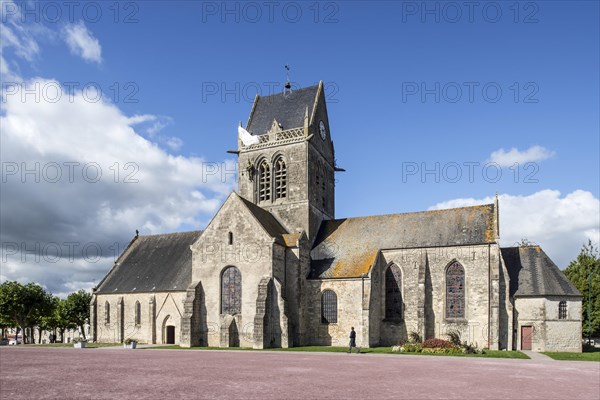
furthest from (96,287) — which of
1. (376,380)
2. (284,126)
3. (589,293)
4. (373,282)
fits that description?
(589,293)

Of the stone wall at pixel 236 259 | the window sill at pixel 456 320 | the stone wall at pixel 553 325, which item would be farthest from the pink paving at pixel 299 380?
the stone wall at pixel 236 259

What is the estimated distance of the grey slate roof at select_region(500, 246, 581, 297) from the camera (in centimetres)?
3378

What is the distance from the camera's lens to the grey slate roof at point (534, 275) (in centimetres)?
3378

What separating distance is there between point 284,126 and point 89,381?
105 feet

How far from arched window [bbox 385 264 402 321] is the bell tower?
761 centimetres

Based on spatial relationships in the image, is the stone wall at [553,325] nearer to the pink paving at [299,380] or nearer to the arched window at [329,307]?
the pink paving at [299,380]

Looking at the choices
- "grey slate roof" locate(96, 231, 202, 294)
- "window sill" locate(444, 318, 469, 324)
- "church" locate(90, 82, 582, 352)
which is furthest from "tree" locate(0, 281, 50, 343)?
"window sill" locate(444, 318, 469, 324)

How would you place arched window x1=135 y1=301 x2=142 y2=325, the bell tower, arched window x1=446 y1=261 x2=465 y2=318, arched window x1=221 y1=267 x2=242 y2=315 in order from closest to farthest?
arched window x1=446 y1=261 x2=465 y2=318
arched window x1=221 y1=267 x2=242 y2=315
the bell tower
arched window x1=135 y1=301 x2=142 y2=325

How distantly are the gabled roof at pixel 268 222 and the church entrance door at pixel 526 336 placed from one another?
18.4 meters

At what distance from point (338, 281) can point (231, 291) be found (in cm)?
816

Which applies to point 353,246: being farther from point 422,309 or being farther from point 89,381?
point 89,381

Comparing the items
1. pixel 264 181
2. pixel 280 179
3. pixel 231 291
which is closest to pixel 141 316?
pixel 231 291

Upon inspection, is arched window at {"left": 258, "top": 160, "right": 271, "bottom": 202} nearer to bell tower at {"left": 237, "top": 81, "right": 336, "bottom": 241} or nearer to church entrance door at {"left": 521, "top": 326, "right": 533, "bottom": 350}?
bell tower at {"left": 237, "top": 81, "right": 336, "bottom": 241}

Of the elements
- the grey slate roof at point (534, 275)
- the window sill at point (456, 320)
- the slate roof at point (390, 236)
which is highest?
the slate roof at point (390, 236)
